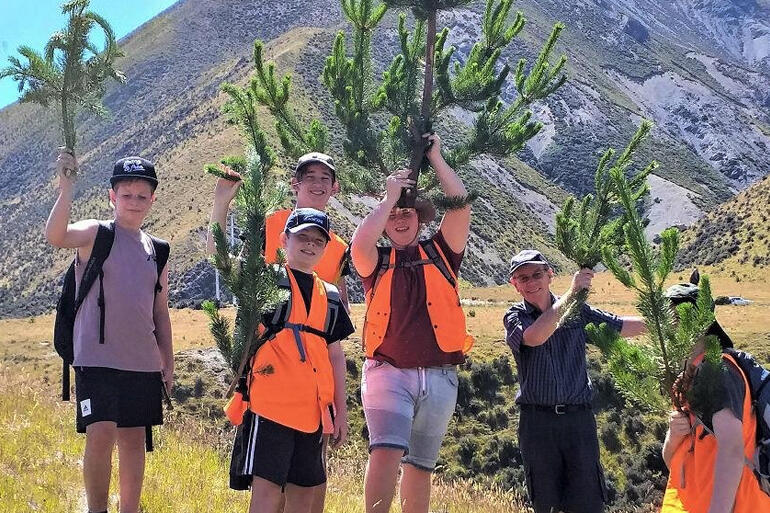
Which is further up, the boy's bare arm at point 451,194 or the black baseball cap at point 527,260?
the boy's bare arm at point 451,194

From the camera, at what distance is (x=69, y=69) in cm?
364

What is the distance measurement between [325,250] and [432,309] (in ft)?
2.54

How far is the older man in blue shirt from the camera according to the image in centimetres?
448

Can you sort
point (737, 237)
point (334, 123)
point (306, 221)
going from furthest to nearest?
point (737, 237), point (334, 123), point (306, 221)

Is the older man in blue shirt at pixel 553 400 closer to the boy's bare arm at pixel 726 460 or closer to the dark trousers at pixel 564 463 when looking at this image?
the dark trousers at pixel 564 463

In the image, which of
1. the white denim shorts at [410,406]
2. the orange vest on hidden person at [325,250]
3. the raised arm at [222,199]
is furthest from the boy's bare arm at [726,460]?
the raised arm at [222,199]

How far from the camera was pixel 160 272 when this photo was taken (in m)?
4.41

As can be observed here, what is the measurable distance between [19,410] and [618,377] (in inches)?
277

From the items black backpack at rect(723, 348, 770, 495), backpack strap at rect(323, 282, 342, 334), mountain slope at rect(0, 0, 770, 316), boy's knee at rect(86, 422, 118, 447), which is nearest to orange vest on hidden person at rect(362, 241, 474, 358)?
backpack strap at rect(323, 282, 342, 334)

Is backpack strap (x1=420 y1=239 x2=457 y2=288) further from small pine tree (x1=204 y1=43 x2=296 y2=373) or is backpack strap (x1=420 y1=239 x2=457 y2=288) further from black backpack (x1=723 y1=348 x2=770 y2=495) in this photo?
black backpack (x1=723 y1=348 x2=770 y2=495)

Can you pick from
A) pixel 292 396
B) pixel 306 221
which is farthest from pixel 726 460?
pixel 306 221

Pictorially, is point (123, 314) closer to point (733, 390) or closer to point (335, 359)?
point (335, 359)

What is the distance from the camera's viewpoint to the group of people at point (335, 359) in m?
3.58

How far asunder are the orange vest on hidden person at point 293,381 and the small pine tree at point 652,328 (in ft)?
4.85
